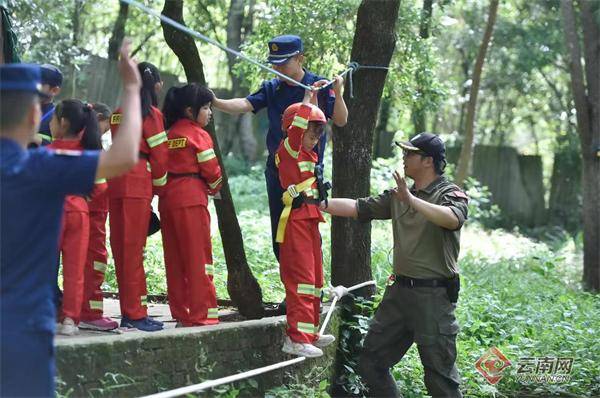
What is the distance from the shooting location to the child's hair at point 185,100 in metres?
6.96

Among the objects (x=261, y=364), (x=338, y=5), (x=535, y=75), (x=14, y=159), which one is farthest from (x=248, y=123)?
(x=14, y=159)

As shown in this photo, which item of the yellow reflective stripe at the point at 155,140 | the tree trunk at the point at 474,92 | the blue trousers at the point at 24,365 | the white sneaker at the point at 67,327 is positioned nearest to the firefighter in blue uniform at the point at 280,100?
the yellow reflective stripe at the point at 155,140

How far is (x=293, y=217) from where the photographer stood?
277 inches

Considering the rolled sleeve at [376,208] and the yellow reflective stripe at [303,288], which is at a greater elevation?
the rolled sleeve at [376,208]

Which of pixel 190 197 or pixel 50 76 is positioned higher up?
pixel 50 76

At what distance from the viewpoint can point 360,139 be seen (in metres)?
8.76

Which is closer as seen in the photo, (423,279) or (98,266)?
(98,266)

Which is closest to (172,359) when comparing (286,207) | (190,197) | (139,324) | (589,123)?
(139,324)

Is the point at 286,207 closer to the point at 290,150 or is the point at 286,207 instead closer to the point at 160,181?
the point at 290,150

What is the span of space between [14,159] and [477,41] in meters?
24.5

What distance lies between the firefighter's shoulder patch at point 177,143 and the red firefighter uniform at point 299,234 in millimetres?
716

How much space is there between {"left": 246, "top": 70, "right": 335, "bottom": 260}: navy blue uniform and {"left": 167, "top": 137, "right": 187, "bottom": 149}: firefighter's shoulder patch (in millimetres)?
948

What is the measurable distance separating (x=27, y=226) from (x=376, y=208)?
12.6ft

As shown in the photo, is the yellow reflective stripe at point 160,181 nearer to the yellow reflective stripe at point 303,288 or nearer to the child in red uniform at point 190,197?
the child in red uniform at point 190,197
